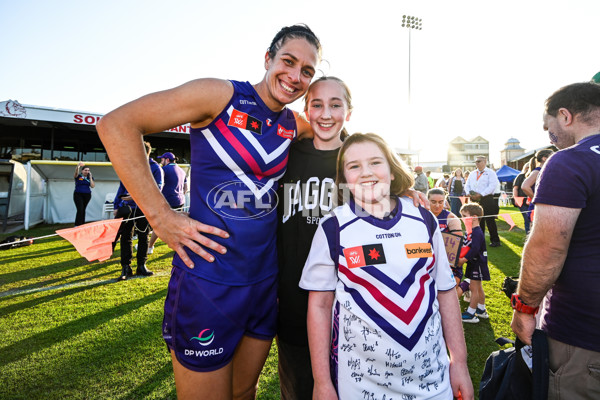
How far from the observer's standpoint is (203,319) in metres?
1.43

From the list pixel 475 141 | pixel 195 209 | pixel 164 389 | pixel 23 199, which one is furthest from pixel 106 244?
pixel 475 141

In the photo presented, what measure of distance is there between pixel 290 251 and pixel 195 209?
0.62 m

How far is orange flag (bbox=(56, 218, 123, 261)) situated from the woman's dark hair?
15.4ft

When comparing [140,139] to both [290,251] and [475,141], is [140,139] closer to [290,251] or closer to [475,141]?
[290,251]

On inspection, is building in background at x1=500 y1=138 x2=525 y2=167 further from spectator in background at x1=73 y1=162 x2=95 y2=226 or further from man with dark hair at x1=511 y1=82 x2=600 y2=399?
man with dark hair at x1=511 y1=82 x2=600 y2=399

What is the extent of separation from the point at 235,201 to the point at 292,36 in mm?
1044

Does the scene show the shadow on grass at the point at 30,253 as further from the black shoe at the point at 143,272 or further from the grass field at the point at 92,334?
the black shoe at the point at 143,272

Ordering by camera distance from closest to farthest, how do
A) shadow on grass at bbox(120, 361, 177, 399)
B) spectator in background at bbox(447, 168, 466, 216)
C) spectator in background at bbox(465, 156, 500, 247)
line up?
shadow on grass at bbox(120, 361, 177, 399), spectator in background at bbox(465, 156, 500, 247), spectator in background at bbox(447, 168, 466, 216)

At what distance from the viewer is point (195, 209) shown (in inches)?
62.3

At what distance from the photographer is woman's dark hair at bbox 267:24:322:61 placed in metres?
1.71

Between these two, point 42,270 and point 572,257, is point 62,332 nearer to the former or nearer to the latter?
point 42,270

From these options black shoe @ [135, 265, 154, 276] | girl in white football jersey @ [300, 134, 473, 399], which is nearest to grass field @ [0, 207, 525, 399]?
black shoe @ [135, 265, 154, 276]

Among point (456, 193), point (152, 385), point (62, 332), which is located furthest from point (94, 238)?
point (456, 193)

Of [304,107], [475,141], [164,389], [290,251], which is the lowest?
[164,389]
